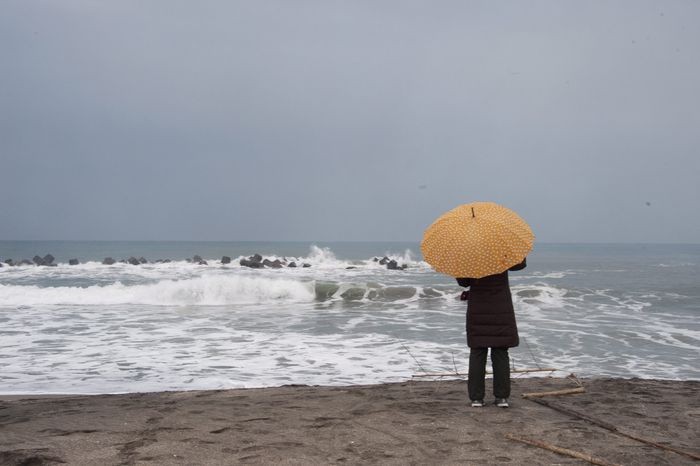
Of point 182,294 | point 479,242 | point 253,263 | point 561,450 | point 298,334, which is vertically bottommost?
point 298,334

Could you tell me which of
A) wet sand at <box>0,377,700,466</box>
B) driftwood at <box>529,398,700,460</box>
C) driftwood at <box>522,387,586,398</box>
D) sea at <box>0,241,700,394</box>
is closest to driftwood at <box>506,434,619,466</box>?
wet sand at <box>0,377,700,466</box>

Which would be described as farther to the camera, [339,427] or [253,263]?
[253,263]

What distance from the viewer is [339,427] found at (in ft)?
15.6

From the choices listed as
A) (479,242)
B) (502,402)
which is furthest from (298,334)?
(479,242)

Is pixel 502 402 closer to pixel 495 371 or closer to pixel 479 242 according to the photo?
pixel 495 371

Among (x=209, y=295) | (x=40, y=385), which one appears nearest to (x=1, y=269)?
(x=209, y=295)

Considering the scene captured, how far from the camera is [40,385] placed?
740cm

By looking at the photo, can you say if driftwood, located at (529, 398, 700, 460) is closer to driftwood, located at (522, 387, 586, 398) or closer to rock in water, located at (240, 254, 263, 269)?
driftwood, located at (522, 387, 586, 398)

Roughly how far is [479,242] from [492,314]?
2.33ft

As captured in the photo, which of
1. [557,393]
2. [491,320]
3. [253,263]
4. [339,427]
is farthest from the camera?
[253,263]

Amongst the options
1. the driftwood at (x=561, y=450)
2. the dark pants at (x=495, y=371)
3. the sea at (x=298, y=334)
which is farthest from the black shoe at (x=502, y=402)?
the sea at (x=298, y=334)

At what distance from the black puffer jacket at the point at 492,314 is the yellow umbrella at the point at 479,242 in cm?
28

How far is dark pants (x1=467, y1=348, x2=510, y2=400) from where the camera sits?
5.35 metres

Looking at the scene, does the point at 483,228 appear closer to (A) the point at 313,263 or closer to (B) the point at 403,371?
(B) the point at 403,371
